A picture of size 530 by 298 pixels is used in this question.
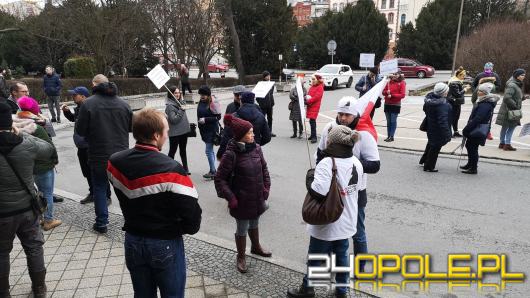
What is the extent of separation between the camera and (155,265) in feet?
8.92

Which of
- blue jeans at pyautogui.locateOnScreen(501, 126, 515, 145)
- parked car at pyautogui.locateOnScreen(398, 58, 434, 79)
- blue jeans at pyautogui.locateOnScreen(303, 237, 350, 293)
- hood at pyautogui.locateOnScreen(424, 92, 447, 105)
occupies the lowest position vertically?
parked car at pyautogui.locateOnScreen(398, 58, 434, 79)

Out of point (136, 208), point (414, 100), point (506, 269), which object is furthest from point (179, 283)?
point (414, 100)

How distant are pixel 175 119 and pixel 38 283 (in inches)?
148

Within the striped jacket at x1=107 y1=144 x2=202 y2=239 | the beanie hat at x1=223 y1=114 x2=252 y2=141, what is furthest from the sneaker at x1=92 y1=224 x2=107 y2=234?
the striped jacket at x1=107 y1=144 x2=202 y2=239

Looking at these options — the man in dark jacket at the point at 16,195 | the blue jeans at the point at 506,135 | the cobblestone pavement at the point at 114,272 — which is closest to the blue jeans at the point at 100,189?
the cobblestone pavement at the point at 114,272

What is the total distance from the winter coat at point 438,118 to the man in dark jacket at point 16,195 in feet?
20.8

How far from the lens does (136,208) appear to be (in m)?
2.66

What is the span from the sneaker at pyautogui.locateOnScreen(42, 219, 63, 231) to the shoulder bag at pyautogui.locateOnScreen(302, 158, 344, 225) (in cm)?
376

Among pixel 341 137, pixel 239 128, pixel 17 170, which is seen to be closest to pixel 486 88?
pixel 341 137

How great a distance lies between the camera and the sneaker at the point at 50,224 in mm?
5426

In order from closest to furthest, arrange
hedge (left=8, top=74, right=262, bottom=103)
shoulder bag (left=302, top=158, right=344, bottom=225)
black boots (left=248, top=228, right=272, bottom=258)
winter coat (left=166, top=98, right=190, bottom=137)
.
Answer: shoulder bag (left=302, top=158, right=344, bottom=225)
black boots (left=248, top=228, right=272, bottom=258)
winter coat (left=166, top=98, right=190, bottom=137)
hedge (left=8, top=74, right=262, bottom=103)

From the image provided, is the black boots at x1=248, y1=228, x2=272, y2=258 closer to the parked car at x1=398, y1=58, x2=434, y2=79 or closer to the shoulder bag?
the shoulder bag

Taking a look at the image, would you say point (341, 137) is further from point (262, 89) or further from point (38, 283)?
point (262, 89)

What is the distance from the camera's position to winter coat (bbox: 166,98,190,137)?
710cm
